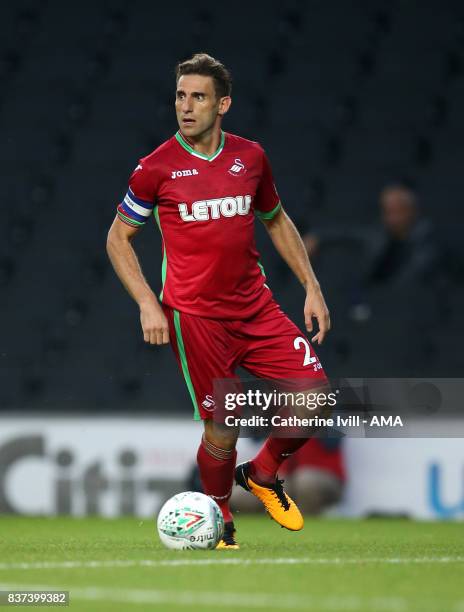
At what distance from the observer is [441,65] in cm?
1413

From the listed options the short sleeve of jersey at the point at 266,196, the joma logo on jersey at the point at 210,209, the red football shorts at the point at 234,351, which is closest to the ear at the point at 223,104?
the short sleeve of jersey at the point at 266,196

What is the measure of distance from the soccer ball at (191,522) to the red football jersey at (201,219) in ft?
2.90

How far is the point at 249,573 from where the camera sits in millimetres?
5086

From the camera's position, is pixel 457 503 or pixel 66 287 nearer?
pixel 457 503

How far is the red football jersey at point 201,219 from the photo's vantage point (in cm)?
637

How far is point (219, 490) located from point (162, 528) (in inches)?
18.7

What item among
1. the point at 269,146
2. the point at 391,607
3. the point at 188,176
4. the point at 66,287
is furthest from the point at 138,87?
the point at 391,607

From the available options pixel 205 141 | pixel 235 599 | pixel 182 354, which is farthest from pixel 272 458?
pixel 235 599

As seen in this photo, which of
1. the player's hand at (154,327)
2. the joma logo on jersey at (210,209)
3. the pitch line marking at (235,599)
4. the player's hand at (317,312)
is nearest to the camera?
the pitch line marking at (235,599)

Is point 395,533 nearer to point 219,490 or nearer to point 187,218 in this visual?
point 219,490

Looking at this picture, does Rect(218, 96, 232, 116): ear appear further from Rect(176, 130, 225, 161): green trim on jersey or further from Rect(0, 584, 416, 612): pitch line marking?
Rect(0, 584, 416, 612): pitch line marking

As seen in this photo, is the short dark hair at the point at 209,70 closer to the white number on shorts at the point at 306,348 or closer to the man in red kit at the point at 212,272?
the man in red kit at the point at 212,272

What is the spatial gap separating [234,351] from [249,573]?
1.59m

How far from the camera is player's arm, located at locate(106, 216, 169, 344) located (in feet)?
20.1
